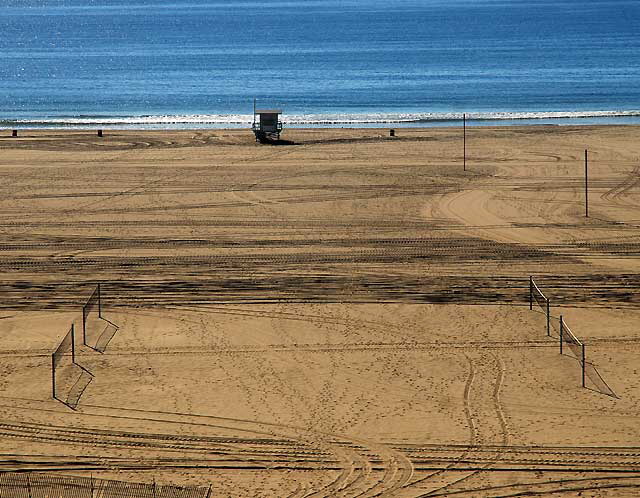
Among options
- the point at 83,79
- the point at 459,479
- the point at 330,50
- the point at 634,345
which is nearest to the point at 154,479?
the point at 459,479

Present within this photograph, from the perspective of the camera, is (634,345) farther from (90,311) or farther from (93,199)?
(93,199)

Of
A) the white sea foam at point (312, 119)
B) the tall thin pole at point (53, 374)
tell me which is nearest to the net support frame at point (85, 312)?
the tall thin pole at point (53, 374)

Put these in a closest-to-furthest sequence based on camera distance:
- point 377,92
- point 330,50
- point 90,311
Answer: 1. point 90,311
2. point 377,92
3. point 330,50

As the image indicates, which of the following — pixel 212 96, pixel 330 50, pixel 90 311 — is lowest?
pixel 90 311

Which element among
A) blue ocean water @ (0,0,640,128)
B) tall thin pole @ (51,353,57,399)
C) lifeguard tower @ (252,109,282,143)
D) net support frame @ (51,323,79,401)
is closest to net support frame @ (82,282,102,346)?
net support frame @ (51,323,79,401)

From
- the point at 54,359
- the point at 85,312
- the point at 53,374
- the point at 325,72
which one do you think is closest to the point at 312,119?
the point at 325,72

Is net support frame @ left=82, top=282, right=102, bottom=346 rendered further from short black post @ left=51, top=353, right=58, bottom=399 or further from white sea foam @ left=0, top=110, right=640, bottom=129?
white sea foam @ left=0, top=110, right=640, bottom=129

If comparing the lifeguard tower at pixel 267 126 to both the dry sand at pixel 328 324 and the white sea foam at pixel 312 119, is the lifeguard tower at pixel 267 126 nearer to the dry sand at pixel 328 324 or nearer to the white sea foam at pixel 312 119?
the dry sand at pixel 328 324
